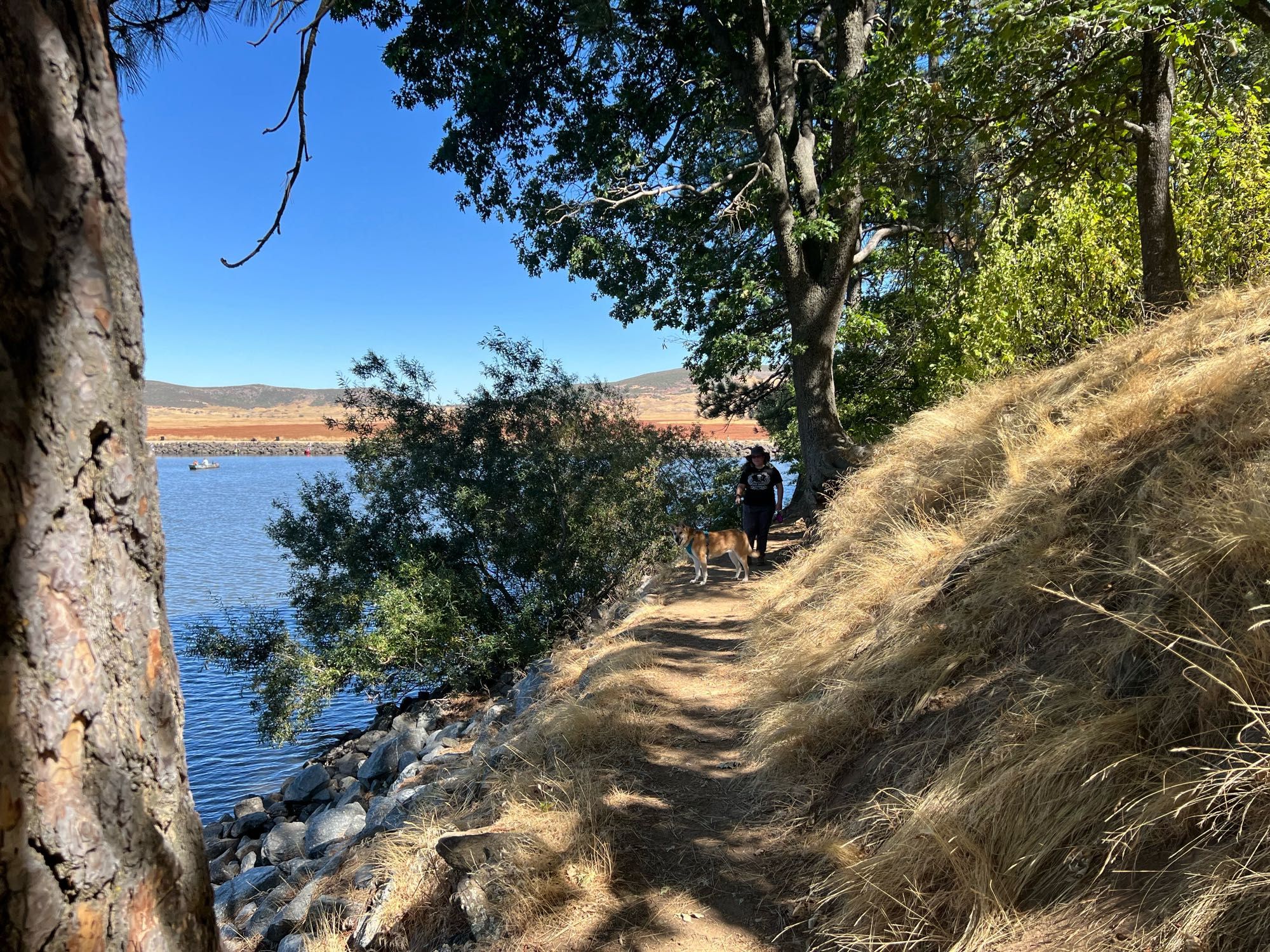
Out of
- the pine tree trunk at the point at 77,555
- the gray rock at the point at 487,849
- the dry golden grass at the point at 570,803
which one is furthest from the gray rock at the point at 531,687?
the pine tree trunk at the point at 77,555

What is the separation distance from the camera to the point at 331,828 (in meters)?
8.02

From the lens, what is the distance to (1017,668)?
10.8 ft

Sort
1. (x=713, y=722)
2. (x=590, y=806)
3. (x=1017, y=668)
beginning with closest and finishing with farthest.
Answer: (x=1017, y=668) → (x=590, y=806) → (x=713, y=722)

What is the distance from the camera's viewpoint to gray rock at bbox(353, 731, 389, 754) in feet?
39.4

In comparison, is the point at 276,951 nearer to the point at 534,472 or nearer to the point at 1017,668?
the point at 1017,668

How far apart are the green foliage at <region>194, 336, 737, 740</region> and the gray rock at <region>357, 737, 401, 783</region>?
2.42m

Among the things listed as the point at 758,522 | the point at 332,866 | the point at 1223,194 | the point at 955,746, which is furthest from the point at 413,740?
the point at 1223,194

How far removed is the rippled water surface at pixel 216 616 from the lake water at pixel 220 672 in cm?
2

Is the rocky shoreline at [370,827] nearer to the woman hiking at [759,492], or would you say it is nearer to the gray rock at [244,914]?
the gray rock at [244,914]

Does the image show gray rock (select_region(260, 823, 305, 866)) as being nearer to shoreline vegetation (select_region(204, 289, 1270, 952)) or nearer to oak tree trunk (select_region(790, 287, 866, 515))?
shoreline vegetation (select_region(204, 289, 1270, 952))

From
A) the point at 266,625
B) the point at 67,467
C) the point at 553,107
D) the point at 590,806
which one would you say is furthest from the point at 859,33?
the point at 266,625

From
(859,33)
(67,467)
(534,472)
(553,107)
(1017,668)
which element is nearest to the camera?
(67,467)

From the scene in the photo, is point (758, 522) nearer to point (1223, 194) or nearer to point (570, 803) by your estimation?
point (1223, 194)

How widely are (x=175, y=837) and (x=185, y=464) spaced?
109m
